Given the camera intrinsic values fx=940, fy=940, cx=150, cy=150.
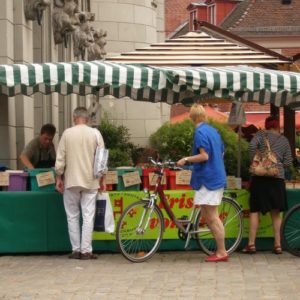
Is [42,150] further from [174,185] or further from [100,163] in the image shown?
[174,185]

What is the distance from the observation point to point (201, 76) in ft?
34.3

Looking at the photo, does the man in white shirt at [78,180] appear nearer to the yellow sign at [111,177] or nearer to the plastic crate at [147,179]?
the yellow sign at [111,177]

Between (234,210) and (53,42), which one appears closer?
(234,210)

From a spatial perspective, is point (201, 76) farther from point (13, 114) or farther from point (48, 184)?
point (13, 114)

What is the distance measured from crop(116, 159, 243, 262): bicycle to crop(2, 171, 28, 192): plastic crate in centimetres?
136

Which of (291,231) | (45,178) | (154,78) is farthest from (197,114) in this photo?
(45,178)

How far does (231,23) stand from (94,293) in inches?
1581

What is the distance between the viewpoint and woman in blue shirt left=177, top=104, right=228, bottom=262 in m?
9.99

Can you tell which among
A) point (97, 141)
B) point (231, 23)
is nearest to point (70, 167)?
point (97, 141)

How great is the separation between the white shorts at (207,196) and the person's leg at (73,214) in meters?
1.34

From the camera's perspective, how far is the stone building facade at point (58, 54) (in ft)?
44.0

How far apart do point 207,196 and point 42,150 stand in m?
2.75

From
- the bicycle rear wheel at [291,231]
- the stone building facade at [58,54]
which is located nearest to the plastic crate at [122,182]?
the bicycle rear wheel at [291,231]

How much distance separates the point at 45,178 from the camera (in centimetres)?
1075
